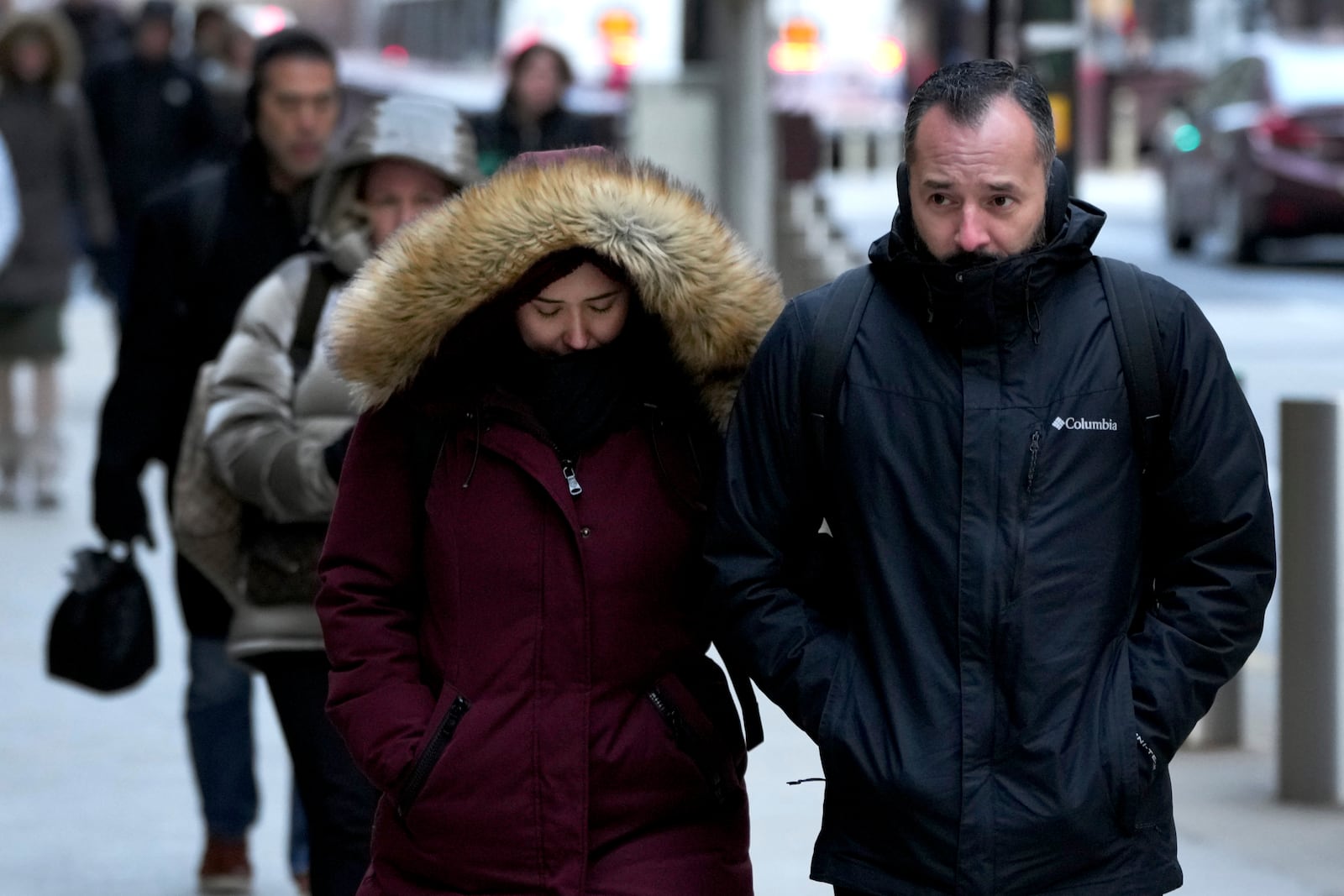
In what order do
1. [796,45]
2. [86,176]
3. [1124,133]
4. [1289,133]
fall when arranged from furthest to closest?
[1124,133] → [796,45] → [1289,133] → [86,176]

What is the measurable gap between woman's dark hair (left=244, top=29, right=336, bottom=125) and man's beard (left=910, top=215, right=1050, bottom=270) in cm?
252

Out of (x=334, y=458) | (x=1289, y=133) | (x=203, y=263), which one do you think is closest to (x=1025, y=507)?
(x=334, y=458)

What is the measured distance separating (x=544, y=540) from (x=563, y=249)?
0.39 m

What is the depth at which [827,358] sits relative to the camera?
9.86 ft

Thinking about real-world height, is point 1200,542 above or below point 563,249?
below

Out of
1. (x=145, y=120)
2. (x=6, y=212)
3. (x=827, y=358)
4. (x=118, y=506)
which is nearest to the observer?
(x=827, y=358)

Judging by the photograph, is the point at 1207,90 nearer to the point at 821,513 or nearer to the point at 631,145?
the point at 631,145

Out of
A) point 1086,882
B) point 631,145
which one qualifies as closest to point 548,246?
point 1086,882

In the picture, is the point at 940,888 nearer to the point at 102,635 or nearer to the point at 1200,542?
the point at 1200,542

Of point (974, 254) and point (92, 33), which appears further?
point (92, 33)

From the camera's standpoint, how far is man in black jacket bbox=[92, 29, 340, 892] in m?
5.12

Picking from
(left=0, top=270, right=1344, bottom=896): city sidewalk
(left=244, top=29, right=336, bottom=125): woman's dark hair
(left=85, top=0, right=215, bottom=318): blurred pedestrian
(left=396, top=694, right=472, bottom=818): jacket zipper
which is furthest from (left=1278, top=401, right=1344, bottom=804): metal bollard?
(left=85, top=0, right=215, bottom=318): blurred pedestrian

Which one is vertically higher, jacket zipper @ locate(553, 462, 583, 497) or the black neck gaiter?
the black neck gaiter

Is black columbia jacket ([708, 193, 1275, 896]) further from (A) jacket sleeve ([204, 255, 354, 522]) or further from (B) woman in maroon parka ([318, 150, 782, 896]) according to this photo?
(A) jacket sleeve ([204, 255, 354, 522])
